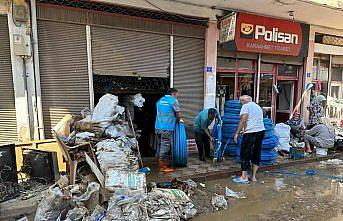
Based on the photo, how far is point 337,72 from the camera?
10328 millimetres

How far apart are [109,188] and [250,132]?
2959 millimetres

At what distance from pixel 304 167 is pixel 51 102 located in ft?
20.9

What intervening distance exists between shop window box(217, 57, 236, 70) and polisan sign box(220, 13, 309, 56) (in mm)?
477

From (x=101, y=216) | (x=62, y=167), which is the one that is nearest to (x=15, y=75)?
(x=62, y=167)

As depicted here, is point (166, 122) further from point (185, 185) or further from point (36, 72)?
point (36, 72)

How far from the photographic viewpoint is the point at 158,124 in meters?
5.42

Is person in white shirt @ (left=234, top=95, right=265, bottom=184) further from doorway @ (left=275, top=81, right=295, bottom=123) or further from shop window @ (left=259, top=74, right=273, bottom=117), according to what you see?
doorway @ (left=275, top=81, right=295, bottom=123)

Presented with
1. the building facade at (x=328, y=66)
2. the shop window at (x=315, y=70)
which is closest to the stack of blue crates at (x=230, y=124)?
the building facade at (x=328, y=66)

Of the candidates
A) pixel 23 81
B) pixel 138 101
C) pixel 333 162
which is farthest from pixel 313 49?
pixel 23 81

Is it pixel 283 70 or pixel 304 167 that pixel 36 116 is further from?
pixel 283 70

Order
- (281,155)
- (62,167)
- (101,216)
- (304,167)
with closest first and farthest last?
(101,216) → (62,167) → (304,167) → (281,155)

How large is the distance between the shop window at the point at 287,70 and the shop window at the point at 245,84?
48.5 inches

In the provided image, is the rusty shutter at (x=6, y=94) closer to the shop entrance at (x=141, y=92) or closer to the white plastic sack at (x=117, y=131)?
the shop entrance at (x=141, y=92)

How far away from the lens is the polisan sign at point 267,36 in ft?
23.4
